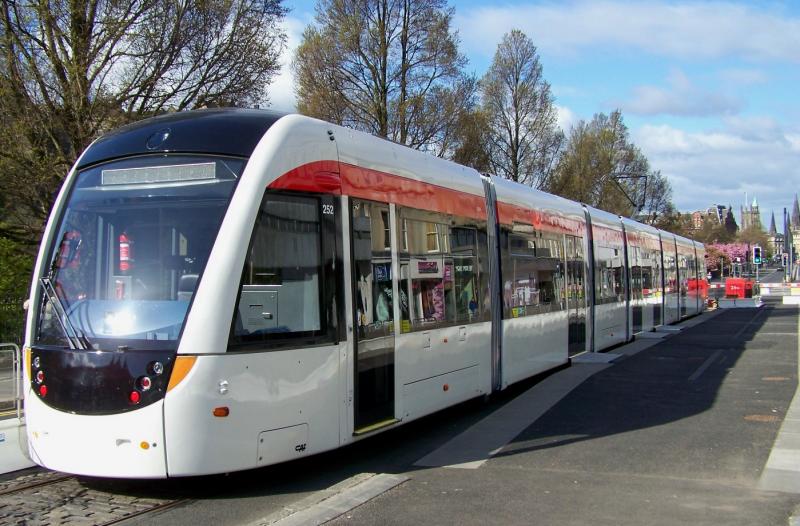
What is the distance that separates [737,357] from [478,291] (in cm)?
923

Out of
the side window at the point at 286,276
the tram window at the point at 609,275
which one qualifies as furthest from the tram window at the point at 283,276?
the tram window at the point at 609,275

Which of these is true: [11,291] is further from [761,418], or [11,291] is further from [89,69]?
[761,418]

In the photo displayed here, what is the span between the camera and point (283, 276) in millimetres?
6508

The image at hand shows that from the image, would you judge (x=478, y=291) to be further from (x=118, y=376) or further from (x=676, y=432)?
(x=118, y=376)

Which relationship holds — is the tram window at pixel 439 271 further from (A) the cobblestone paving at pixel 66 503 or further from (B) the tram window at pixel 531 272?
(A) the cobblestone paving at pixel 66 503

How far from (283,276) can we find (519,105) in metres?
38.1

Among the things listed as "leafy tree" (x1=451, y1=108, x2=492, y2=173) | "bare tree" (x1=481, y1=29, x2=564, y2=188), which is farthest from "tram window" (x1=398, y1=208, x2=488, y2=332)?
"bare tree" (x1=481, y1=29, x2=564, y2=188)

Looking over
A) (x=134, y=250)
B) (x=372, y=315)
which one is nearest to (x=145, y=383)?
(x=134, y=250)

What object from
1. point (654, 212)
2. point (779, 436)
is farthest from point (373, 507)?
point (654, 212)

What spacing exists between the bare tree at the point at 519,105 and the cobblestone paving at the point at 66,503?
37.3 m

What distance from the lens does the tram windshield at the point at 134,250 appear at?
6078 mm

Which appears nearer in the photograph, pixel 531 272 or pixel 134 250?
pixel 134 250

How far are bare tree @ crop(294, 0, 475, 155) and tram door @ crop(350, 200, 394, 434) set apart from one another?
2058 cm

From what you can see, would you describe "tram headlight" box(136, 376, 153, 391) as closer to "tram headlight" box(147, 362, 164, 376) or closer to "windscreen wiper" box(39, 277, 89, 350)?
"tram headlight" box(147, 362, 164, 376)
